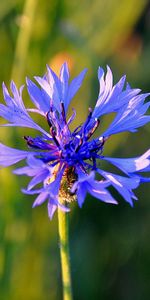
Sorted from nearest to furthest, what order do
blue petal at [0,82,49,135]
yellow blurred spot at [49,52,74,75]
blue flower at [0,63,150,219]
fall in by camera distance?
blue flower at [0,63,150,219]
blue petal at [0,82,49,135]
yellow blurred spot at [49,52,74,75]

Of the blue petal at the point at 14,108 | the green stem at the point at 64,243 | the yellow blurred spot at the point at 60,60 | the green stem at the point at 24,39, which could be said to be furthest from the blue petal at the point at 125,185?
the yellow blurred spot at the point at 60,60

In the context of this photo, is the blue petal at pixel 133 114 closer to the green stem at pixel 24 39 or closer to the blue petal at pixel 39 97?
the blue petal at pixel 39 97

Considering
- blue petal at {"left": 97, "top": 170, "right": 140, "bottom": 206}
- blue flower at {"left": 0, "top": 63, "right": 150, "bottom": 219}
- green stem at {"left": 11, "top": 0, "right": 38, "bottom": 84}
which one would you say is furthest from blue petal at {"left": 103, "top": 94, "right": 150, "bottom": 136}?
green stem at {"left": 11, "top": 0, "right": 38, "bottom": 84}

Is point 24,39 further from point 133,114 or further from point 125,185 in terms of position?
point 125,185

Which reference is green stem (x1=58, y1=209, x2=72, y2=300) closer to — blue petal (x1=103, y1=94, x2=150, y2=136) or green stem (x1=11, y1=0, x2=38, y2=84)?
blue petal (x1=103, y1=94, x2=150, y2=136)

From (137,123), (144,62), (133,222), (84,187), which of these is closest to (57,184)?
(84,187)

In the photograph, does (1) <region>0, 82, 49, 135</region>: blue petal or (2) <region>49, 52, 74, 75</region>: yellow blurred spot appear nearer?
(1) <region>0, 82, 49, 135</region>: blue petal

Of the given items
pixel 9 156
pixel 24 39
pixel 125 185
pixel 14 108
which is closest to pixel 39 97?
pixel 14 108
